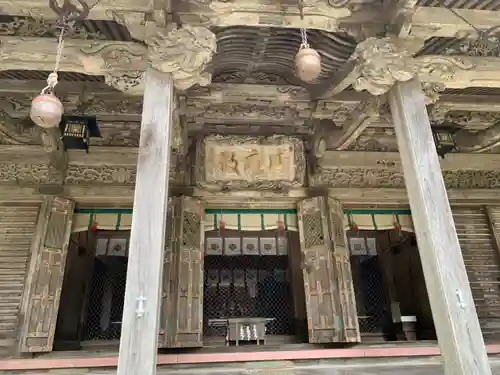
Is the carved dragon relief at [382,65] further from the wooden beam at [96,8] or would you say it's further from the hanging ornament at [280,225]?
the hanging ornament at [280,225]

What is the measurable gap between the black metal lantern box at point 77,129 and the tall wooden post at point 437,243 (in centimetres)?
411

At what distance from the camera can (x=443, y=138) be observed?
6461 mm

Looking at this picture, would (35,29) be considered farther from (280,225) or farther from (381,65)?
(280,225)

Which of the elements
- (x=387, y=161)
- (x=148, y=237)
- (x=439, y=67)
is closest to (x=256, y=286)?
(x=387, y=161)

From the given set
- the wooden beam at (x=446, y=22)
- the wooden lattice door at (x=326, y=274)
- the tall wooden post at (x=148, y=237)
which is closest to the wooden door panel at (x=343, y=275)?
the wooden lattice door at (x=326, y=274)

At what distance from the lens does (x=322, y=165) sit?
6.91 metres

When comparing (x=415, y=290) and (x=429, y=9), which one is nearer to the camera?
(x=429, y=9)

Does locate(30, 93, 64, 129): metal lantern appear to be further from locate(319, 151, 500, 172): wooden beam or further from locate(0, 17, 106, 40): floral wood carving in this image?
locate(319, 151, 500, 172): wooden beam

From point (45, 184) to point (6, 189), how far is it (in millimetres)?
567

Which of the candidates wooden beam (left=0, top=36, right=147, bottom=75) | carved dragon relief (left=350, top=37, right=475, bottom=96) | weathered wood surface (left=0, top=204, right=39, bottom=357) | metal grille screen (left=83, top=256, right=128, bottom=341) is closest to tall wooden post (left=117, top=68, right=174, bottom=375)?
wooden beam (left=0, top=36, right=147, bottom=75)

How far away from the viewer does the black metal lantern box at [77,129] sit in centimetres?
571

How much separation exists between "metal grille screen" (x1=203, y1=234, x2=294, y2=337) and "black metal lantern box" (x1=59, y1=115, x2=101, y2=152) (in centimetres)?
388

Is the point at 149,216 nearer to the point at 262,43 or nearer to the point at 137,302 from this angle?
the point at 137,302

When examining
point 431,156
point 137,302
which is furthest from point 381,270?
point 137,302
